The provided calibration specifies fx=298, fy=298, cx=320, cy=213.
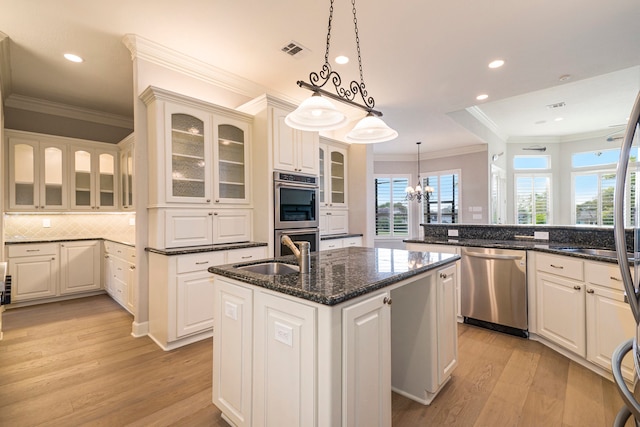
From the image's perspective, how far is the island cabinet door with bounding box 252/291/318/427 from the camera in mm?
1271

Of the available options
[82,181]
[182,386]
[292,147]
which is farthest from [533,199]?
[82,181]

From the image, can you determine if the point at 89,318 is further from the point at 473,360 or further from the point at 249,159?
the point at 473,360

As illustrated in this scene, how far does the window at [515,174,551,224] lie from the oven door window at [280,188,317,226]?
22.3 ft

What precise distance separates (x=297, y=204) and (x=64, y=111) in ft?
13.0

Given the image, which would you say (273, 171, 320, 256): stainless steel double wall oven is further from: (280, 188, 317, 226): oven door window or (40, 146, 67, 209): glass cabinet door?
(40, 146, 67, 209): glass cabinet door

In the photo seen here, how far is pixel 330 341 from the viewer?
47.6 inches

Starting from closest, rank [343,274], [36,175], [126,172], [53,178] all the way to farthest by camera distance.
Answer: [343,274], [36,175], [53,178], [126,172]

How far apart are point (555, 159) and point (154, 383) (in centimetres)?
979

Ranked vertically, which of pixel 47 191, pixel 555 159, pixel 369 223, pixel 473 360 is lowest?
pixel 473 360

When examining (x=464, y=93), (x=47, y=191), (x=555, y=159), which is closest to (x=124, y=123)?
(x=47, y=191)

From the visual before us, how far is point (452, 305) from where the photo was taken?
7.00ft

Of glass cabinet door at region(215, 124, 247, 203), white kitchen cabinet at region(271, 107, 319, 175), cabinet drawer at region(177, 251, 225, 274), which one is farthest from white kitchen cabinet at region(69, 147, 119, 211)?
white kitchen cabinet at region(271, 107, 319, 175)

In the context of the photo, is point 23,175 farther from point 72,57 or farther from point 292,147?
point 292,147

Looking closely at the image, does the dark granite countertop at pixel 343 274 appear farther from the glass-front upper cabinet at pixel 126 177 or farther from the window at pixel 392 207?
the window at pixel 392 207
